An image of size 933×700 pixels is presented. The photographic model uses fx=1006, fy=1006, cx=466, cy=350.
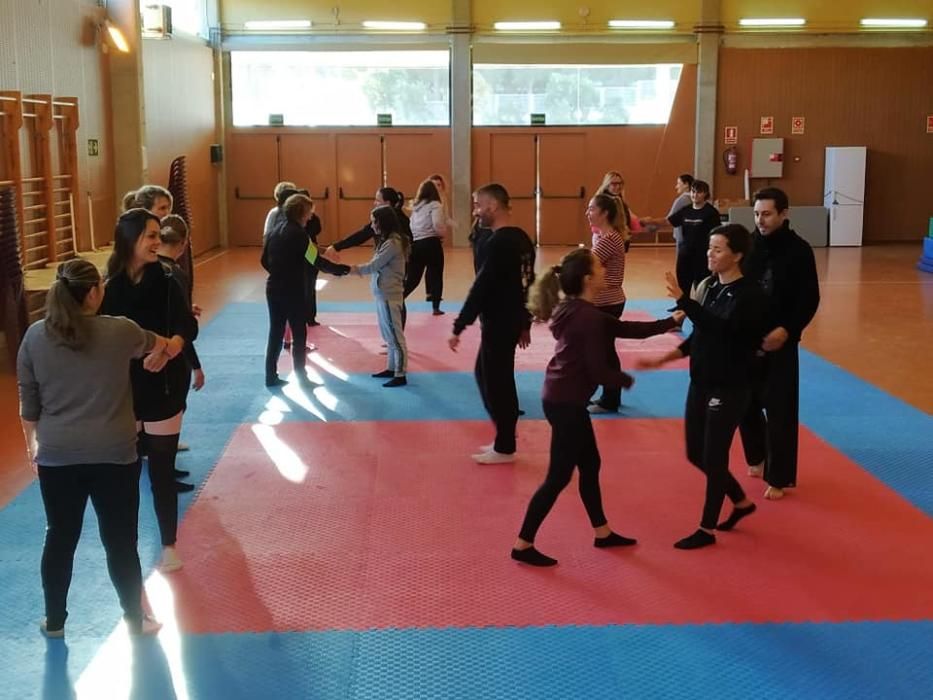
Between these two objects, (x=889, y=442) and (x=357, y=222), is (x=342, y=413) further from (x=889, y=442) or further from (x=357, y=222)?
(x=357, y=222)

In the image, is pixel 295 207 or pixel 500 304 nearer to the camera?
pixel 500 304

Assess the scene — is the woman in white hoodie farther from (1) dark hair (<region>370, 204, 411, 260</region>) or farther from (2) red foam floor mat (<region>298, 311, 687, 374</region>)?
(1) dark hair (<region>370, 204, 411, 260</region>)

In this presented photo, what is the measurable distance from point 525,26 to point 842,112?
6.59 meters

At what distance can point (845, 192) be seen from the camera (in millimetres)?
20031

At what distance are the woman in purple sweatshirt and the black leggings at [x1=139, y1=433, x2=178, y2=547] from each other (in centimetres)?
170

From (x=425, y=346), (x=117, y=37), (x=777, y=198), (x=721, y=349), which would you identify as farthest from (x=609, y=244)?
(x=117, y=37)

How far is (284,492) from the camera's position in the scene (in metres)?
5.95

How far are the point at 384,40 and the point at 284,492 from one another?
15411 mm

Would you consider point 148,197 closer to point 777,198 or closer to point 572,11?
point 777,198

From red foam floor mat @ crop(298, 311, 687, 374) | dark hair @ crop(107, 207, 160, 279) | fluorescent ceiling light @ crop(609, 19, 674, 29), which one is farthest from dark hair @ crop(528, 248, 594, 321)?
fluorescent ceiling light @ crop(609, 19, 674, 29)

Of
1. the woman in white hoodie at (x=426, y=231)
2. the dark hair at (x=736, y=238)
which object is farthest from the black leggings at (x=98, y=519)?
the woman in white hoodie at (x=426, y=231)

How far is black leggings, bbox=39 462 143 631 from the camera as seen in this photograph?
12.7ft

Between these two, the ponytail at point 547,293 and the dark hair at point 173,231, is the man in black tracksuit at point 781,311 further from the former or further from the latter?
the dark hair at point 173,231

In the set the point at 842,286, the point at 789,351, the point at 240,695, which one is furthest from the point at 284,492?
the point at 842,286
